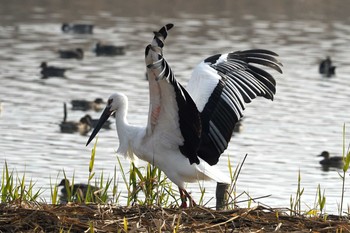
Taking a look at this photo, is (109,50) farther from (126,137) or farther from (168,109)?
(168,109)

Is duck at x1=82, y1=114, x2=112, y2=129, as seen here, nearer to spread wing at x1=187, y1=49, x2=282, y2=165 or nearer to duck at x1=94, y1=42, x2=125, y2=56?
duck at x1=94, y1=42, x2=125, y2=56

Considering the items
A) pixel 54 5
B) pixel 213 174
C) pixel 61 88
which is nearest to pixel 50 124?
pixel 61 88

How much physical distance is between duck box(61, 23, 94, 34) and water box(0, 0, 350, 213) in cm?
26

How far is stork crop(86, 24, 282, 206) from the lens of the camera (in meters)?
7.87

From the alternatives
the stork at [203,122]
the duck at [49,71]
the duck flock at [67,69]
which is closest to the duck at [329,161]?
the duck flock at [67,69]

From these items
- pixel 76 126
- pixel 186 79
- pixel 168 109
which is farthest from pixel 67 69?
pixel 168 109

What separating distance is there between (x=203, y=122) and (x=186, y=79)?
13190 millimetres

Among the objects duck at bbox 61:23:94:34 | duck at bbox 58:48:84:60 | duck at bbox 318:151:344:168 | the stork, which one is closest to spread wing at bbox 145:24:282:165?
the stork

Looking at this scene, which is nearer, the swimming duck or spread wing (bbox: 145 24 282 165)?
spread wing (bbox: 145 24 282 165)

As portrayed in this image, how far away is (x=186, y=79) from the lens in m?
21.1

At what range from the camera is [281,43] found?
27.1 metres

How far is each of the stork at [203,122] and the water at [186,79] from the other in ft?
2.95

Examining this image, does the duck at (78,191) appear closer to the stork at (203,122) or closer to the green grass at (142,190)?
the green grass at (142,190)

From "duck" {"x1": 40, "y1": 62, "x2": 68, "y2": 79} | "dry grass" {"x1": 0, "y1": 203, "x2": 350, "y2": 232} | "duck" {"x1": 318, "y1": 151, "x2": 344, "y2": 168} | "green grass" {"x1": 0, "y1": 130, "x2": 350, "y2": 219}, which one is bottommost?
"dry grass" {"x1": 0, "y1": 203, "x2": 350, "y2": 232}
